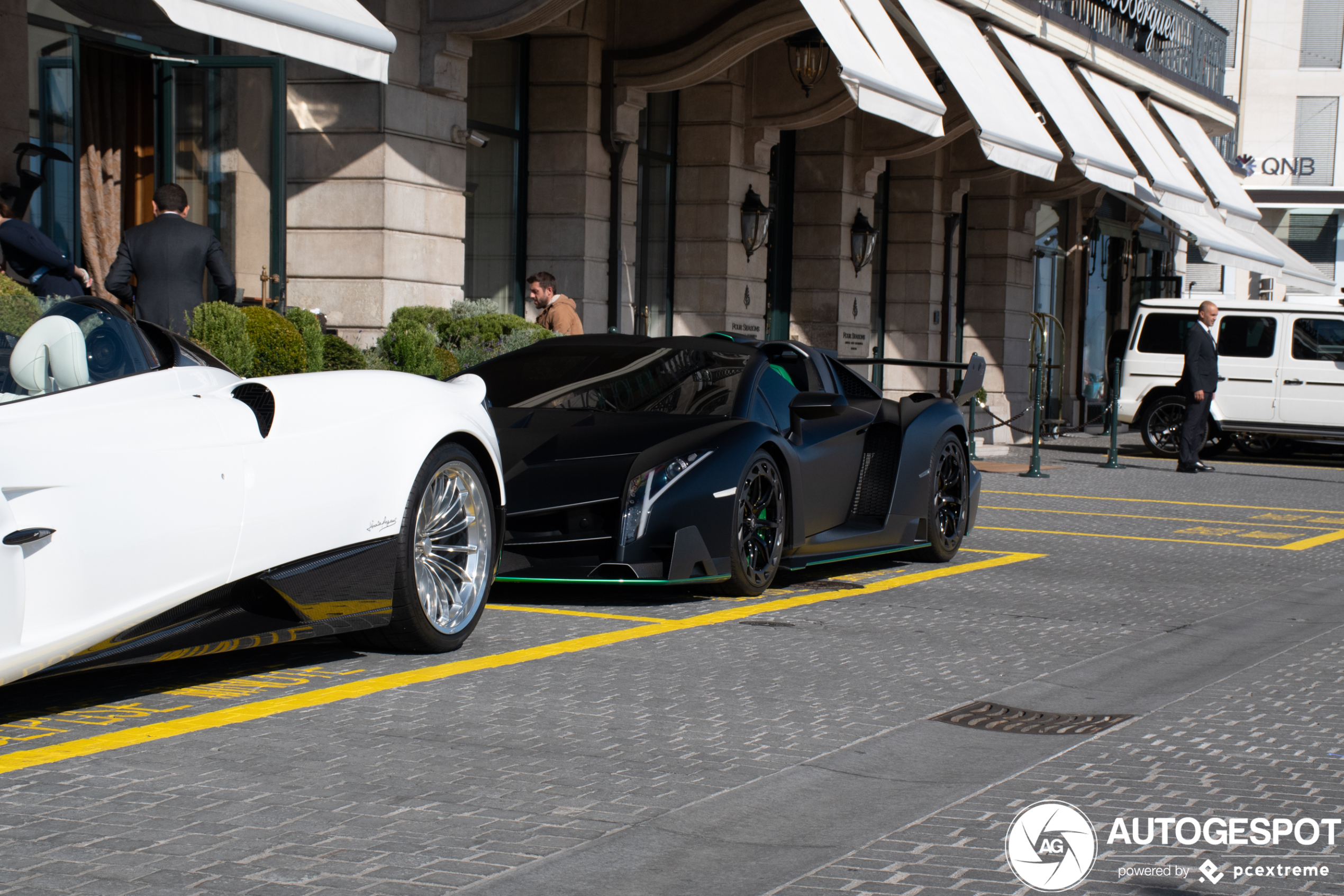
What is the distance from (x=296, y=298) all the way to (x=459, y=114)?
7.54 feet

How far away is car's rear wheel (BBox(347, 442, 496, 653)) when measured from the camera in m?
5.98

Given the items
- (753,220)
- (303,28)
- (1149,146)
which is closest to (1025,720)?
(303,28)

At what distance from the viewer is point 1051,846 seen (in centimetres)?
402

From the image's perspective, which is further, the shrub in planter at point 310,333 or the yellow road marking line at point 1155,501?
the yellow road marking line at point 1155,501

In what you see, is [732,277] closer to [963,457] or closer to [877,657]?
[963,457]

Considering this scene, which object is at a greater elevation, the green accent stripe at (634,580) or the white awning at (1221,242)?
the white awning at (1221,242)

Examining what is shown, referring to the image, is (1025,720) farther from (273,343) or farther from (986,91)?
(986,91)

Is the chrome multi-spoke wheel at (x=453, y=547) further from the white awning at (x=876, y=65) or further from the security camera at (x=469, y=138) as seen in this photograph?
the security camera at (x=469, y=138)

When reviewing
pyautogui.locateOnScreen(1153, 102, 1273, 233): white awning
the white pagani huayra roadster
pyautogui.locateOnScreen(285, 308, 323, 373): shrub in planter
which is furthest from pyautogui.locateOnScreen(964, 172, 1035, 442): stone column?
the white pagani huayra roadster

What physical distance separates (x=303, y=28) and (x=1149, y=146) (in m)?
17.4

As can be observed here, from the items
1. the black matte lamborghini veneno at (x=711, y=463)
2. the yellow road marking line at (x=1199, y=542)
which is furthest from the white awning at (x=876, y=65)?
the black matte lamborghini veneno at (x=711, y=463)

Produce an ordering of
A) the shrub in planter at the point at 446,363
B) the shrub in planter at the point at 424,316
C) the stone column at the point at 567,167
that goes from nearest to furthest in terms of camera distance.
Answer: the shrub in planter at the point at 446,363 < the shrub in planter at the point at 424,316 < the stone column at the point at 567,167

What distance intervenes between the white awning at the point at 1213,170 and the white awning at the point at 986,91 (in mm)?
7670

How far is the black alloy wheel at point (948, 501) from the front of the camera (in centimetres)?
980
